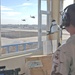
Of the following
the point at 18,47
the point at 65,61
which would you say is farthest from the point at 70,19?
the point at 18,47

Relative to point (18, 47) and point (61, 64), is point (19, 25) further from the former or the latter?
point (61, 64)

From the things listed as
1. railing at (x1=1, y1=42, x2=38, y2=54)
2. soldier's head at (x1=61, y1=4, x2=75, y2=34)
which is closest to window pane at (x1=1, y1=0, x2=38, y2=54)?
railing at (x1=1, y1=42, x2=38, y2=54)

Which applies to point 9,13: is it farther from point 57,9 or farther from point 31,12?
point 57,9

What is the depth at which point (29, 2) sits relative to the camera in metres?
4.66

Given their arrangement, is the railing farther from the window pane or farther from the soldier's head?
the soldier's head

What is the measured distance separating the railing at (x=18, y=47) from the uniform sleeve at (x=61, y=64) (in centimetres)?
322

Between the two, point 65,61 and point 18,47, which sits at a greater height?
point 65,61

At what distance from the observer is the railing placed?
407 centimetres

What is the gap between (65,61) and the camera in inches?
35.4

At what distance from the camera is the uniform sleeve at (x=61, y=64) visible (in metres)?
0.90

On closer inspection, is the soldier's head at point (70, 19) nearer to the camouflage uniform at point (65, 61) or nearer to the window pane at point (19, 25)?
the camouflage uniform at point (65, 61)

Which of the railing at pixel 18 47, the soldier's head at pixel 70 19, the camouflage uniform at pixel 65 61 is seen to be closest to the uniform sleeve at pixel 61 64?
the camouflage uniform at pixel 65 61

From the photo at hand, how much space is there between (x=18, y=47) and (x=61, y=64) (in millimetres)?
3569

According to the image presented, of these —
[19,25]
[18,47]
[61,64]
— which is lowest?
[18,47]
